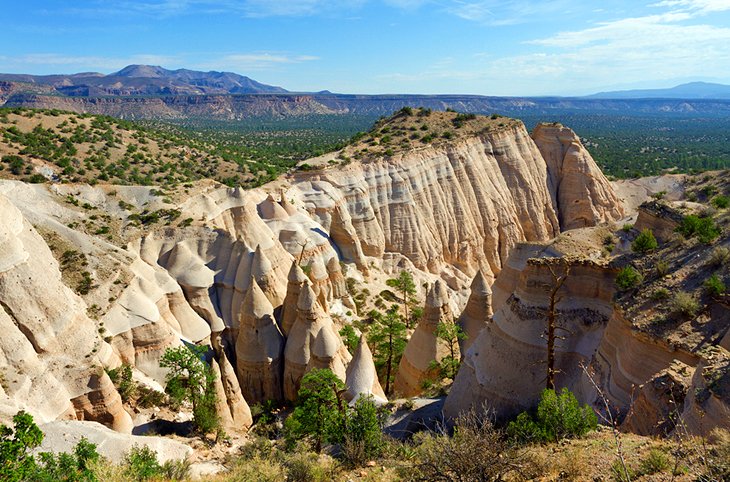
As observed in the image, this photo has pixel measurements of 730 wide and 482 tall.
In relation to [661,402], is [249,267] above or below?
below

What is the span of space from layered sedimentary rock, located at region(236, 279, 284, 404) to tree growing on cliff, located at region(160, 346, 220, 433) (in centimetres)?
400

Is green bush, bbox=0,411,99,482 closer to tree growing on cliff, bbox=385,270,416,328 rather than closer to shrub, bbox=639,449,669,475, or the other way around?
shrub, bbox=639,449,669,475

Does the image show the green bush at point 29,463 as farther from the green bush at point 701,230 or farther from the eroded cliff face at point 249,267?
the green bush at point 701,230

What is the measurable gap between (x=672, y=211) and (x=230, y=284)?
23.2 m

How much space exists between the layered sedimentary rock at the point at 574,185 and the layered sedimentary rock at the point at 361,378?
39914 mm

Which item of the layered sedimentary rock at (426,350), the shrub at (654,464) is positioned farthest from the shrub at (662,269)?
the layered sedimentary rock at (426,350)

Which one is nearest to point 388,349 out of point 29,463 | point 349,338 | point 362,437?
point 349,338

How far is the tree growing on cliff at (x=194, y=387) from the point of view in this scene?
18.3 metres

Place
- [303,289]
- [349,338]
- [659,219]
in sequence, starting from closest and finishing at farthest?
1. [659,219]
2. [303,289]
3. [349,338]

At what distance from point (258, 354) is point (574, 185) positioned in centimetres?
4328

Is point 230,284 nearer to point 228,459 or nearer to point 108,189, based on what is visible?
point 108,189

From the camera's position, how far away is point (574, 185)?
53.4 metres

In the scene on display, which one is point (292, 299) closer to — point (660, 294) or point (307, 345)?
point (307, 345)

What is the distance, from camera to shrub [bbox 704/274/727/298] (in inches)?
518
